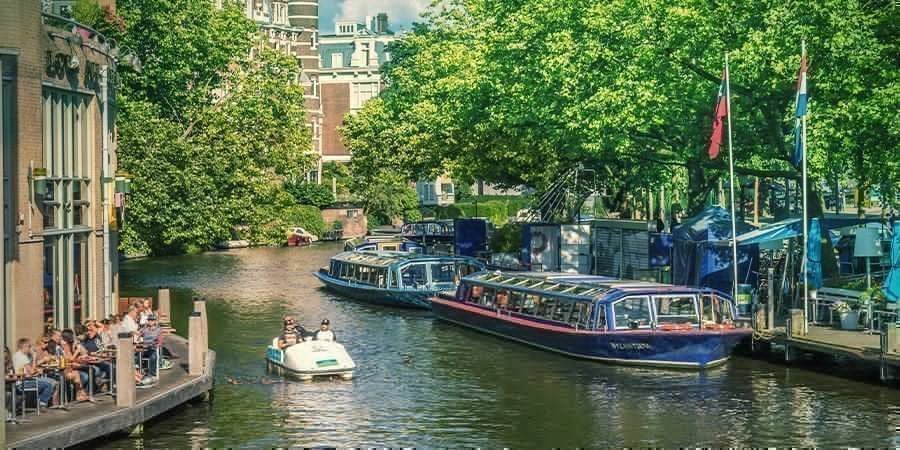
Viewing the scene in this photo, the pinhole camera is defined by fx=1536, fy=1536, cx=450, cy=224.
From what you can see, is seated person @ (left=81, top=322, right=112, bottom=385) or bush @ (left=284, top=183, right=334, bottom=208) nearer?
seated person @ (left=81, top=322, right=112, bottom=385)

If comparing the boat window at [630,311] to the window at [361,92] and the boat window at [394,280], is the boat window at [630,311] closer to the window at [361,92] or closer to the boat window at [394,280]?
the boat window at [394,280]

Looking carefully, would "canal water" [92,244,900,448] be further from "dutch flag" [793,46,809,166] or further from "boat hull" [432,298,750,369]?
"dutch flag" [793,46,809,166]

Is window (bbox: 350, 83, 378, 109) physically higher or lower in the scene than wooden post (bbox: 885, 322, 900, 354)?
higher

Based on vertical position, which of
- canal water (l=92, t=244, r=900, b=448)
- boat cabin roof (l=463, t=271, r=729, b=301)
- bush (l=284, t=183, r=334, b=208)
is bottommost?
canal water (l=92, t=244, r=900, b=448)

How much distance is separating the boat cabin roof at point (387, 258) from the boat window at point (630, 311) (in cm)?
2026

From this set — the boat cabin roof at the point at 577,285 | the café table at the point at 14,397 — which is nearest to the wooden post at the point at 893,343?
the boat cabin roof at the point at 577,285

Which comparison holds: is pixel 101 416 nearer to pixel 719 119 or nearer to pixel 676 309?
pixel 676 309

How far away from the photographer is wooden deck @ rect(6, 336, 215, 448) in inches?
1093

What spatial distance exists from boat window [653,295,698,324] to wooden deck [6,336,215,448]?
48.2ft

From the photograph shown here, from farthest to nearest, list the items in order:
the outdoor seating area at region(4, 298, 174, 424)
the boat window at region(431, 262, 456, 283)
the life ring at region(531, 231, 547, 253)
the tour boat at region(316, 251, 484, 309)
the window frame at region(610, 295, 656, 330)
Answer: the life ring at region(531, 231, 547, 253) < the boat window at region(431, 262, 456, 283) < the tour boat at region(316, 251, 484, 309) < the window frame at region(610, 295, 656, 330) < the outdoor seating area at region(4, 298, 174, 424)

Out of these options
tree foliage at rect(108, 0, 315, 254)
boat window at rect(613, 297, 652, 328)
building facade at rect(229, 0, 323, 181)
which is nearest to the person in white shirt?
boat window at rect(613, 297, 652, 328)

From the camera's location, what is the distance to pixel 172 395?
33.9 metres

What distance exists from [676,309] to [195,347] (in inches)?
623

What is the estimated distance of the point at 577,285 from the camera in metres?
49.8
